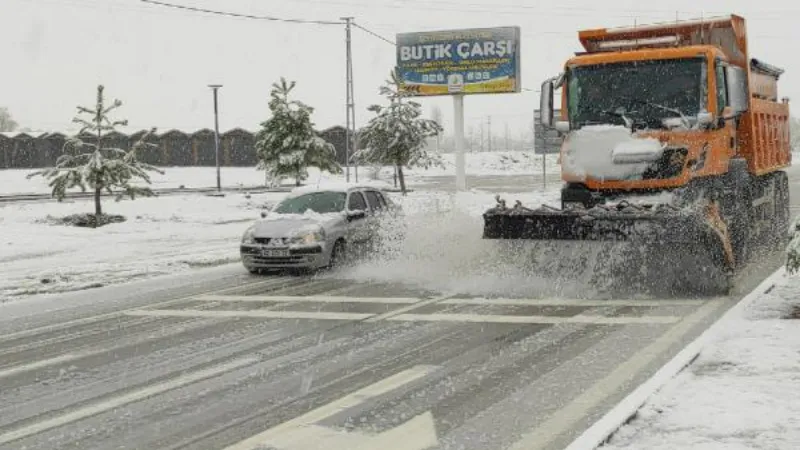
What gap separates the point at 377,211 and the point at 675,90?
6.06 m

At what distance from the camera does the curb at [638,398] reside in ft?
16.8

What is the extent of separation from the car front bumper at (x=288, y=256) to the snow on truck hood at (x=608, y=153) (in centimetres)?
437

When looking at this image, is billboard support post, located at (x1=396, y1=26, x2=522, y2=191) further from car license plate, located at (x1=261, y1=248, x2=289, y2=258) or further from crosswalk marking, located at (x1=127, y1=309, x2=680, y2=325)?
crosswalk marking, located at (x1=127, y1=309, x2=680, y2=325)

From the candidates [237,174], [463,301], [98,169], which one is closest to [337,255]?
[463,301]

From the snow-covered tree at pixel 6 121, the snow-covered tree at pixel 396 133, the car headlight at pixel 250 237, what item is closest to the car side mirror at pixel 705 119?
the car headlight at pixel 250 237

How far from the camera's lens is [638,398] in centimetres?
593

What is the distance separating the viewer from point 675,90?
37.6 feet

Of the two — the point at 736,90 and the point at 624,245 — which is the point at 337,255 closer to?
the point at 624,245

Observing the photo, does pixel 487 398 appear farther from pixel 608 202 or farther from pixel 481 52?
pixel 481 52

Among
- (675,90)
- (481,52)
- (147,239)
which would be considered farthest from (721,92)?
(481,52)

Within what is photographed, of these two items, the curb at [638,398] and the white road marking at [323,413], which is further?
the white road marking at [323,413]

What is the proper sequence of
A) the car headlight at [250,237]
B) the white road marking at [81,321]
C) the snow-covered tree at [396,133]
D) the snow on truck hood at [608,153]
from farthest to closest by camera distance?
the snow-covered tree at [396,133]
the car headlight at [250,237]
the snow on truck hood at [608,153]
the white road marking at [81,321]

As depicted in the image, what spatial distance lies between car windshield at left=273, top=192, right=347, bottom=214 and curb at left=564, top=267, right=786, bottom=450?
7587mm

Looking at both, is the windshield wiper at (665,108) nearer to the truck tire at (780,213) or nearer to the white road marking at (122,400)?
the truck tire at (780,213)
